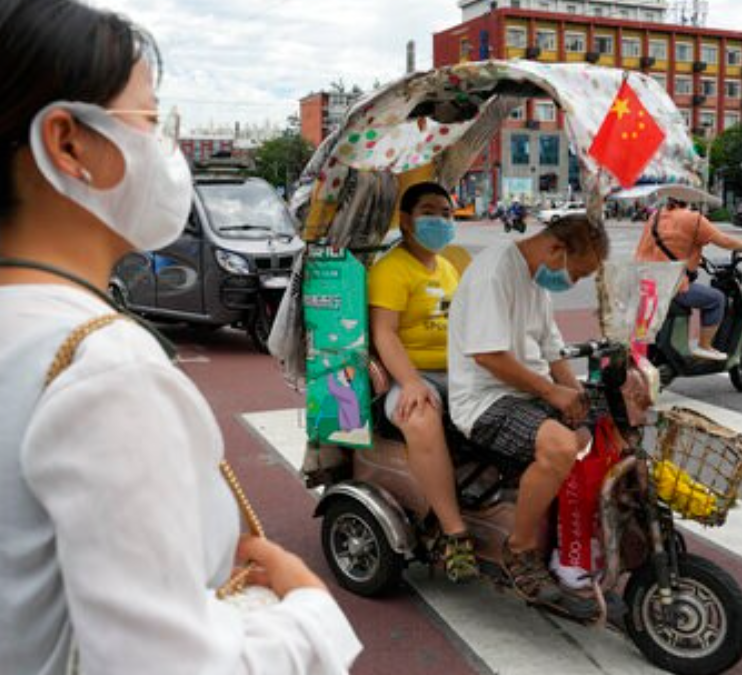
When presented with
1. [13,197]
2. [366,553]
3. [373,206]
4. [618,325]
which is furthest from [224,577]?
[373,206]

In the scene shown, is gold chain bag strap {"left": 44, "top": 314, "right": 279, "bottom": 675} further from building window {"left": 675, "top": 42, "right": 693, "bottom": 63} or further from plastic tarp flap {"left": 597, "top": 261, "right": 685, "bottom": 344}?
building window {"left": 675, "top": 42, "right": 693, "bottom": 63}

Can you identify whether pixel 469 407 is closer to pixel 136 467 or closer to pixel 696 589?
pixel 696 589

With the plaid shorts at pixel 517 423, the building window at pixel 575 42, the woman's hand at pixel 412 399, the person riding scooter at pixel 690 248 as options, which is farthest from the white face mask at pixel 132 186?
the building window at pixel 575 42

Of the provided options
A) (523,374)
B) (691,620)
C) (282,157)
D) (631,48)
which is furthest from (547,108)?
(631,48)

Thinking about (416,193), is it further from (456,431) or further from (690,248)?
(690,248)

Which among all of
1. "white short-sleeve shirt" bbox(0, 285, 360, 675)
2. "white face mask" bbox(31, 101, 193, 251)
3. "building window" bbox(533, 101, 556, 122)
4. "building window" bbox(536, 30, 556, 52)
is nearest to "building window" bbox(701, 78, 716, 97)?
"building window" bbox(536, 30, 556, 52)

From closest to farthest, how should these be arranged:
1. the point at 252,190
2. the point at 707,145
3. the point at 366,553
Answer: the point at 707,145
the point at 366,553
the point at 252,190

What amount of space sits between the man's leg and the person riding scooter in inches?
122

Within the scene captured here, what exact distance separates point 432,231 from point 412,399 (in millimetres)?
884

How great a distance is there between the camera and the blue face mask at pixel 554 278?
3.62 metres

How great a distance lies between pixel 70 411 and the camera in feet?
2.93

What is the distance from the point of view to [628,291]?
3.34 meters

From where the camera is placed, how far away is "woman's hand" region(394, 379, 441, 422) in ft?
12.7

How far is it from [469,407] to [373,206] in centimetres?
133
